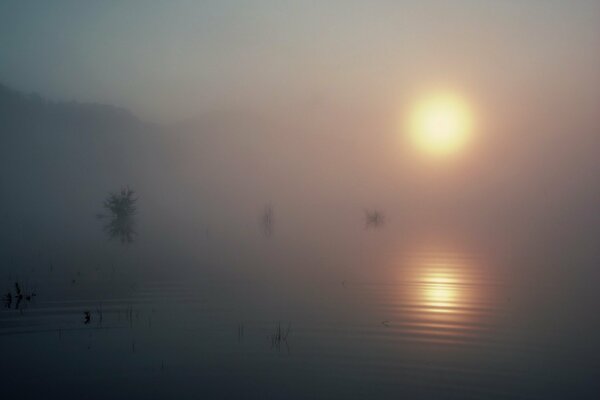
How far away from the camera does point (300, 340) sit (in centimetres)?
2005

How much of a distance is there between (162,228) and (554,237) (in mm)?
53528

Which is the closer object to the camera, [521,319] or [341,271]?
[521,319]

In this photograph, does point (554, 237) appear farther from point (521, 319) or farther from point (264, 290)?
point (264, 290)

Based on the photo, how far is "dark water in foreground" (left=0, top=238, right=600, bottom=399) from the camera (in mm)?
15305

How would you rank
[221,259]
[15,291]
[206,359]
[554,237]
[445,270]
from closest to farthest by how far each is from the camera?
[206,359] < [15,291] < [445,270] < [221,259] < [554,237]

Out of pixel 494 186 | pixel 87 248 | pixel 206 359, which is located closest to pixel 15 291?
pixel 206 359

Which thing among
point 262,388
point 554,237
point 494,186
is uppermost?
point 494,186

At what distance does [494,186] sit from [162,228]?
153385 millimetres

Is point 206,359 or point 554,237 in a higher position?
point 554,237

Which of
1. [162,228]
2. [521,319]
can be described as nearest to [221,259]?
[521,319]

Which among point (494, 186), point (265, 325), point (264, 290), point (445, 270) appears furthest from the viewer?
point (494, 186)

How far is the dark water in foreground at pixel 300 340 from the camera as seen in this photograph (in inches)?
603

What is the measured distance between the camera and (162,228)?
70812 millimetres

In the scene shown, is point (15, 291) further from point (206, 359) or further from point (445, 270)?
point (445, 270)
